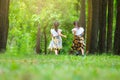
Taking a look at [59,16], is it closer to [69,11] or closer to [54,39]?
[69,11]

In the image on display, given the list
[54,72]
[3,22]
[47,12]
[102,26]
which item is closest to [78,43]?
[102,26]

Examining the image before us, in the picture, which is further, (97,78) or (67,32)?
(67,32)

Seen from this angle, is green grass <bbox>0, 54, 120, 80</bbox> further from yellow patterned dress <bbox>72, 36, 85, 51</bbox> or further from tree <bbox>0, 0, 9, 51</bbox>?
yellow patterned dress <bbox>72, 36, 85, 51</bbox>

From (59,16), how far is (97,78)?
3806 centimetres

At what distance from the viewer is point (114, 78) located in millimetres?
4594

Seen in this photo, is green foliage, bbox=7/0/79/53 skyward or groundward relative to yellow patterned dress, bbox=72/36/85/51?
skyward

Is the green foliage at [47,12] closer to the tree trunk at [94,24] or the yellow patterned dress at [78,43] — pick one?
the tree trunk at [94,24]

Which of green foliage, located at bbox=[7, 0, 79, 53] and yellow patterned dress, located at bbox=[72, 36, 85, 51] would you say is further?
green foliage, located at bbox=[7, 0, 79, 53]

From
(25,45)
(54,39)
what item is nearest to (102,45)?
(54,39)

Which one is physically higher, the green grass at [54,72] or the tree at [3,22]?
the tree at [3,22]

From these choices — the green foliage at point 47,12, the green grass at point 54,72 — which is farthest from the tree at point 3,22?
the green foliage at point 47,12

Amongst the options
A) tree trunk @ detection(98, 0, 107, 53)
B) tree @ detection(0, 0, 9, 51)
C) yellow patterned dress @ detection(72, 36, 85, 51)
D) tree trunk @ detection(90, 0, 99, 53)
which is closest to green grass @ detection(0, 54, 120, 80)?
tree @ detection(0, 0, 9, 51)

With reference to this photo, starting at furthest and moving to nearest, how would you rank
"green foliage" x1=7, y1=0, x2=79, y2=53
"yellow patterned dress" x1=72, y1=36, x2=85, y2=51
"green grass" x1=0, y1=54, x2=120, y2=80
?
→ "green foliage" x1=7, y1=0, x2=79, y2=53 < "yellow patterned dress" x1=72, y1=36, x2=85, y2=51 < "green grass" x1=0, y1=54, x2=120, y2=80

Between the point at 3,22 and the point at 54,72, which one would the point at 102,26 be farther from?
the point at 54,72
